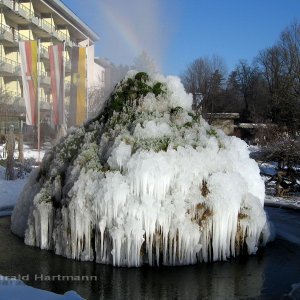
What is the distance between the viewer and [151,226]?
8.39m

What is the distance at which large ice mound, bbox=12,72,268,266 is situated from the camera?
8.45 metres

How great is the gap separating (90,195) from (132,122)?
1959 mm

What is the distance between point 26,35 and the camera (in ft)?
181

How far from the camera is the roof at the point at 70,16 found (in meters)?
57.1

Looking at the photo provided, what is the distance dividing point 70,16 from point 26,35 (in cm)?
958

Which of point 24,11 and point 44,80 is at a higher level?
point 24,11

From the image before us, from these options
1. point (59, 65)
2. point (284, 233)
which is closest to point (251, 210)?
point (284, 233)

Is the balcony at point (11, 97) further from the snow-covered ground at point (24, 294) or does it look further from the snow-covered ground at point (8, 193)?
the snow-covered ground at point (24, 294)

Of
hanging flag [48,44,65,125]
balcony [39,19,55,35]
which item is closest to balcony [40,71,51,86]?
balcony [39,19,55,35]

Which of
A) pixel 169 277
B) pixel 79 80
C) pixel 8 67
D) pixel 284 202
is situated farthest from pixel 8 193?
pixel 8 67

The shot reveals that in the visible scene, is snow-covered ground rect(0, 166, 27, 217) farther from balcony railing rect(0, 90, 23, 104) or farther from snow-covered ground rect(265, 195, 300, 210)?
balcony railing rect(0, 90, 23, 104)

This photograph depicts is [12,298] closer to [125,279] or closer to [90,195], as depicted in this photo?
[125,279]

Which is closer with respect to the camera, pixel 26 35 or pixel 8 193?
pixel 8 193

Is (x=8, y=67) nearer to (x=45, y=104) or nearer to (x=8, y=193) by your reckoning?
(x=45, y=104)
